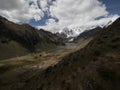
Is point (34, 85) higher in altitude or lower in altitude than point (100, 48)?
lower

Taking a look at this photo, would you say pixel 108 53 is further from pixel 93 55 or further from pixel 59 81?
pixel 59 81

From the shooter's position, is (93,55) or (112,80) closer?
(112,80)

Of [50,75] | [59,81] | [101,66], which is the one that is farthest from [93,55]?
[50,75]

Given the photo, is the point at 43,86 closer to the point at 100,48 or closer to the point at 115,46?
the point at 100,48

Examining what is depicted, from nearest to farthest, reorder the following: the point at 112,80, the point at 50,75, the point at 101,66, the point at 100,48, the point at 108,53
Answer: the point at 112,80
the point at 101,66
the point at 108,53
the point at 100,48
the point at 50,75

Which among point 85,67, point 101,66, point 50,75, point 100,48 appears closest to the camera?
→ point 101,66

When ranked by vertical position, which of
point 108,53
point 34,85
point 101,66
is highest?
point 108,53
